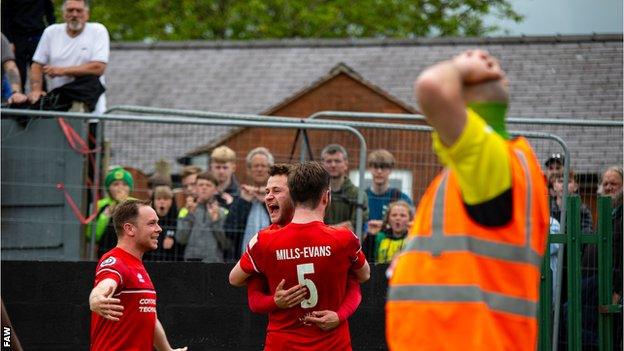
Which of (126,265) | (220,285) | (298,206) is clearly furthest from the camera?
(220,285)

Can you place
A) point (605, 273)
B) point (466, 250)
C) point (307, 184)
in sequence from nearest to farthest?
point (466, 250), point (307, 184), point (605, 273)

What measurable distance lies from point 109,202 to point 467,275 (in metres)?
6.59

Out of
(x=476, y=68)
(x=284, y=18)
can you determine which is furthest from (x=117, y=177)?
(x=284, y=18)

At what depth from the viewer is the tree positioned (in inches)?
1799

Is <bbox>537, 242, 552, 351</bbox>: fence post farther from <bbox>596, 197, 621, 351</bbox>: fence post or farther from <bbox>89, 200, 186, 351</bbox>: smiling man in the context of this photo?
<bbox>89, 200, 186, 351</bbox>: smiling man

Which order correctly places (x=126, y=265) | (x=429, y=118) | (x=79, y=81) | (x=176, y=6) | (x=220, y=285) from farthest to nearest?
1. (x=176, y=6)
2. (x=79, y=81)
3. (x=220, y=285)
4. (x=126, y=265)
5. (x=429, y=118)

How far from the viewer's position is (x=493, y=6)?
48.5 m

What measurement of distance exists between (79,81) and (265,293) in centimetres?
481

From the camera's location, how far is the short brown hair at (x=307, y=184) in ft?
22.0

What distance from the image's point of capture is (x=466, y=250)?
179 inches

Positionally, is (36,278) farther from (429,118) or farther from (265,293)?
(429,118)

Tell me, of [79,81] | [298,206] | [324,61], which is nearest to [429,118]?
[298,206]

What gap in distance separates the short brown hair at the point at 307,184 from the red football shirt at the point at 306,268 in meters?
0.13
